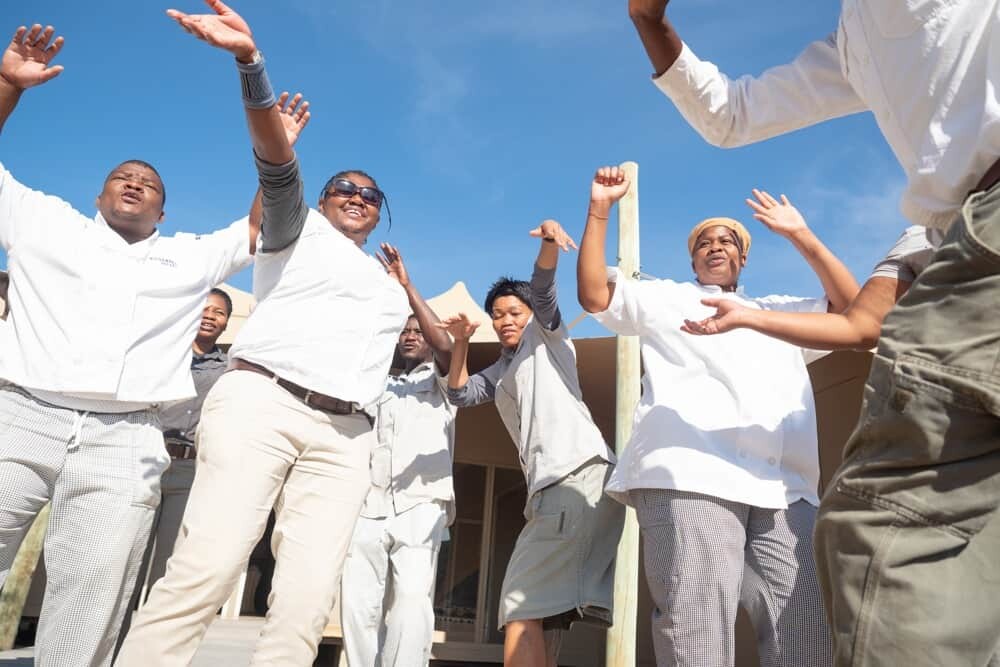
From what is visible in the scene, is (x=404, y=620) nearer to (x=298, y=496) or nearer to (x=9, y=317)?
(x=298, y=496)

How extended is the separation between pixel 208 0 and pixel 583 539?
2363 millimetres

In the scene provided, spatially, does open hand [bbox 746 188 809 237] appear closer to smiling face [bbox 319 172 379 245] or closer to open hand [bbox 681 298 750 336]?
open hand [bbox 681 298 750 336]

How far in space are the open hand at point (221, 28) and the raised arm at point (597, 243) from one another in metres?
1.23

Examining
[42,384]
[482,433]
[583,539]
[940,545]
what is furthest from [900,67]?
[482,433]

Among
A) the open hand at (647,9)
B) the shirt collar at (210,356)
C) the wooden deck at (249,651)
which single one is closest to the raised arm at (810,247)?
the open hand at (647,9)

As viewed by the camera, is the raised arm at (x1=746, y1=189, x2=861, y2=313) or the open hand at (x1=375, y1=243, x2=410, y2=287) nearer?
the raised arm at (x1=746, y1=189, x2=861, y2=313)

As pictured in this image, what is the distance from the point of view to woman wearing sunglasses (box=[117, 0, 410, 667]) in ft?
7.77

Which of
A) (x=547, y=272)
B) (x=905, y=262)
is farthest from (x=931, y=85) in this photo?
(x=547, y=272)

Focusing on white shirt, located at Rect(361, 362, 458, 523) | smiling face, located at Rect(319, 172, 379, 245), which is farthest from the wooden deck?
smiling face, located at Rect(319, 172, 379, 245)

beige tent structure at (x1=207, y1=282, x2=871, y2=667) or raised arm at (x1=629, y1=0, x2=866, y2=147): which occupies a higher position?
raised arm at (x1=629, y1=0, x2=866, y2=147)

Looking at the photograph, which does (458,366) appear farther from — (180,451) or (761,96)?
(761,96)

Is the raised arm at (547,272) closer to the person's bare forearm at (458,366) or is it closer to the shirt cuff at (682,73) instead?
the person's bare forearm at (458,366)

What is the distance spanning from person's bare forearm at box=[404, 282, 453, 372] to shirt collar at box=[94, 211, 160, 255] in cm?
135

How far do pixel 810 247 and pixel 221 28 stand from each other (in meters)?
1.98
